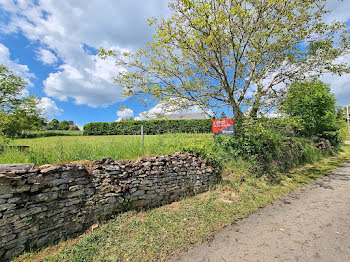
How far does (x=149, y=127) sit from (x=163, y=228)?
740 inches

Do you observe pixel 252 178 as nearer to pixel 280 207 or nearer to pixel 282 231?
pixel 280 207


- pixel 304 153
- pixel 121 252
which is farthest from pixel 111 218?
pixel 304 153

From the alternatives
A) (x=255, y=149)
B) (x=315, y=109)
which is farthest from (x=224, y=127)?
(x=315, y=109)

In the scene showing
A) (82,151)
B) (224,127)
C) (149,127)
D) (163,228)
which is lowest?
(163,228)

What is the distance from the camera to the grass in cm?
252

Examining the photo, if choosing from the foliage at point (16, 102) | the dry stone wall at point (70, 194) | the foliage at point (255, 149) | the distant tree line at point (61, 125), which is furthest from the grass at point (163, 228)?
the distant tree line at point (61, 125)

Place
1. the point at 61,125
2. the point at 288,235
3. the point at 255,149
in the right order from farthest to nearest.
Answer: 1. the point at 61,125
2. the point at 255,149
3. the point at 288,235

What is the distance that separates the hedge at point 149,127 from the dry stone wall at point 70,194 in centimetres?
1471

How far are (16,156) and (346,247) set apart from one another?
20.8ft

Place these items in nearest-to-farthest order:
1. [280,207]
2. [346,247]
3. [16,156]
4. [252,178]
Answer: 1. [346,247]
2. [16,156]
3. [280,207]
4. [252,178]

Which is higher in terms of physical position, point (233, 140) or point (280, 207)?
point (233, 140)

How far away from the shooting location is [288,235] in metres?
2.82

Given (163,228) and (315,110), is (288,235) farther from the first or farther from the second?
(315,110)

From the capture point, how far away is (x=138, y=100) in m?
6.33
